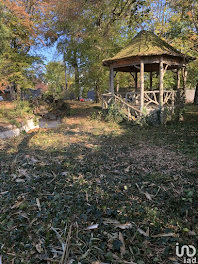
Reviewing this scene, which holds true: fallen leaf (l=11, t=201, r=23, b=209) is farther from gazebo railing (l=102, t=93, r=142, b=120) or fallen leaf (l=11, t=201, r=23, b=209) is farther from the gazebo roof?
the gazebo roof

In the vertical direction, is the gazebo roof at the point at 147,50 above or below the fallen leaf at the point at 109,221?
above

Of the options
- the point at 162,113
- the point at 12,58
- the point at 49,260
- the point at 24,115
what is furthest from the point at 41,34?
the point at 49,260

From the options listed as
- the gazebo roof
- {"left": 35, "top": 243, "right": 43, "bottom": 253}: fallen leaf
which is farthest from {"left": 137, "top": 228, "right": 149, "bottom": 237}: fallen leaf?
the gazebo roof

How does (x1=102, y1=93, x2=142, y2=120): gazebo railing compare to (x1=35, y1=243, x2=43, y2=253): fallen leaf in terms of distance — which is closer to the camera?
(x1=35, y1=243, x2=43, y2=253): fallen leaf

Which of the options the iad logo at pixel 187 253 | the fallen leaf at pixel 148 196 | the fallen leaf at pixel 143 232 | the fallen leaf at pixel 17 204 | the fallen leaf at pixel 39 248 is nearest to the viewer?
the iad logo at pixel 187 253

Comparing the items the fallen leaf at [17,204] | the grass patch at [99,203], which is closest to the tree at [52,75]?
the grass patch at [99,203]

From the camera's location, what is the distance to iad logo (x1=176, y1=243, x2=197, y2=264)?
2.10 meters

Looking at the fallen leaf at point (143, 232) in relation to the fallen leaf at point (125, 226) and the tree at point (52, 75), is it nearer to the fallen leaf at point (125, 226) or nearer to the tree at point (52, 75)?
the fallen leaf at point (125, 226)

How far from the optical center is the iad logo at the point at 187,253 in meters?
2.10

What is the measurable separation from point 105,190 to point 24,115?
9.21 metres

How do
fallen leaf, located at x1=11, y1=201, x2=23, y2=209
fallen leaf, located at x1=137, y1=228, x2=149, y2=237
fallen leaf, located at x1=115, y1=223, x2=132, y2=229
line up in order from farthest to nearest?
1. fallen leaf, located at x1=11, y1=201, x2=23, y2=209
2. fallen leaf, located at x1=115, y1=223, x2=132, y2=229
3. fallen leaf, located at x1=137, y1=228, x2=149, y2=237

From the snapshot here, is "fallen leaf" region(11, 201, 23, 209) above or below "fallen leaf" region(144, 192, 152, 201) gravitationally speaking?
above

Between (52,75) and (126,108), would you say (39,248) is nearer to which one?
(126,108)

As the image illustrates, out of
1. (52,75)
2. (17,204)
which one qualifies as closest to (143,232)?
(17,204)
